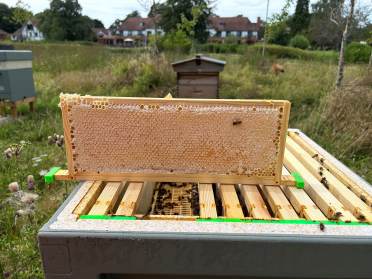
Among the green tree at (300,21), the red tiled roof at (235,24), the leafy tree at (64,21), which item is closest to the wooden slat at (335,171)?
the green tree at (300,21)

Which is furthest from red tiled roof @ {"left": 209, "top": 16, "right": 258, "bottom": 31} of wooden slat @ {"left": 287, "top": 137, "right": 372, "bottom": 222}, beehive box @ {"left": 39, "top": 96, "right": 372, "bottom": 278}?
beehive box @ {"left": 39, "top": 96, "right": 372, "bottom": 278}

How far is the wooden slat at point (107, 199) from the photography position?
3.95ft

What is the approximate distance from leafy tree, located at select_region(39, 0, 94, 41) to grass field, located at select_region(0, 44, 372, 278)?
36856 mm

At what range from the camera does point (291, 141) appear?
213cm

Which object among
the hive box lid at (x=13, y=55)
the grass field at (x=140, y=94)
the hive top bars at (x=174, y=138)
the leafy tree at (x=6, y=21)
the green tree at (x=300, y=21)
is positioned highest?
the leafy tree at (x=6, y=21)

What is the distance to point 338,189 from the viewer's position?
139 cm

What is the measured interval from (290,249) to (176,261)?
39 cm

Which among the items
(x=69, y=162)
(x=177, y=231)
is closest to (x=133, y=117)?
(x=69, y=162)

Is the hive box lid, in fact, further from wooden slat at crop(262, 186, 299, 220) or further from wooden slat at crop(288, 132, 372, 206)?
wooden slat at crop(262, 186, 299, 220)

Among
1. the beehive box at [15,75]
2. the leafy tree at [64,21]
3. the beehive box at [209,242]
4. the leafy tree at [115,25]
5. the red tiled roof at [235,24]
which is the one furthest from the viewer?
the leafy tree at [115,25]

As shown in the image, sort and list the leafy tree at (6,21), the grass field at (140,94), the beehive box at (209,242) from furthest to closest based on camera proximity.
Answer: the leafy tree at (6,21) < the grass field at (140,94) < the beehive box at (209,242)

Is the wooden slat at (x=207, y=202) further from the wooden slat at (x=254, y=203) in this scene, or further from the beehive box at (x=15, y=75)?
the beehive box at (x=15, y=75)

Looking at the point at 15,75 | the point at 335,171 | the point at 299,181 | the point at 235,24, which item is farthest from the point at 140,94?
the point at 235,24

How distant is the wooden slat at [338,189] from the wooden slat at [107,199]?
1.00m
